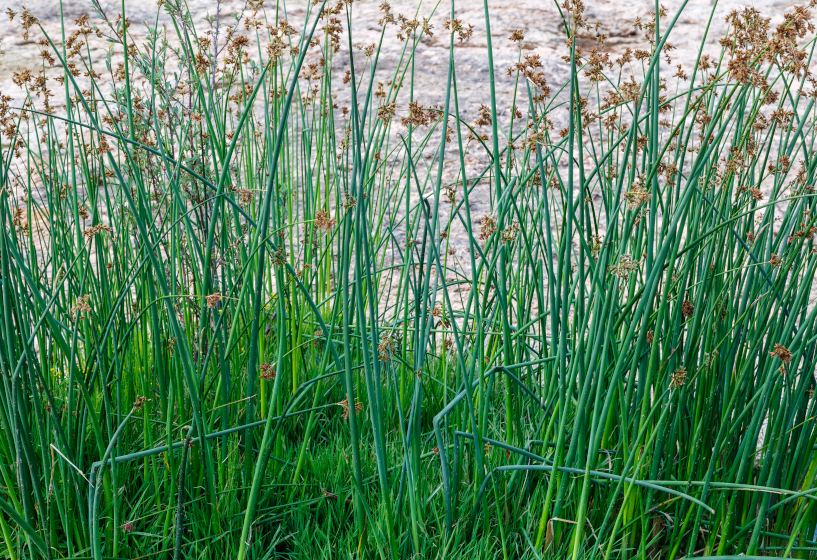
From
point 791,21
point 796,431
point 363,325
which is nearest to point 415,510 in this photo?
point 363,325

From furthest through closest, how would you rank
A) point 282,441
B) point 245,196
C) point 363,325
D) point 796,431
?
point 282,441 → point 796,431 → point 245,196 → point 363,325

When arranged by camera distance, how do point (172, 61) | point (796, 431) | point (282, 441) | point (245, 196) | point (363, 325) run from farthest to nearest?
point (172, 61) → point (282, 441) → point (796, 431) → point (245, 196) → point (363, 325)

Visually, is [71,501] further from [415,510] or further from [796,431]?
[796,431]

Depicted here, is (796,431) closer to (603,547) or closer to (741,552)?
(741,552)

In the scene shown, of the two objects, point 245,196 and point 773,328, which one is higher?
point 245,196

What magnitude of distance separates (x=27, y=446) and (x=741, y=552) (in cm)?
110

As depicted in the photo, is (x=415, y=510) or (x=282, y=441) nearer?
(x=415, y=510)

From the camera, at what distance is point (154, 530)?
1110 mm

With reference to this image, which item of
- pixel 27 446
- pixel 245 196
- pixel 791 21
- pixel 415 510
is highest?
pixel 791 21

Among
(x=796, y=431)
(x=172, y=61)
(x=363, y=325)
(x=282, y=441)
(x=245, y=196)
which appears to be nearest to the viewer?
(x=363, y=325)

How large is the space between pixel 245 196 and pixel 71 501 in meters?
0.58

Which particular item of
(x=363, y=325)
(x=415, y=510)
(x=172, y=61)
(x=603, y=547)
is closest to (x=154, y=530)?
(x=415, y=510)

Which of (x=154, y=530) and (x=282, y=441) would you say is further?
(x=282, y=441)

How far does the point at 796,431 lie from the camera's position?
109cm
